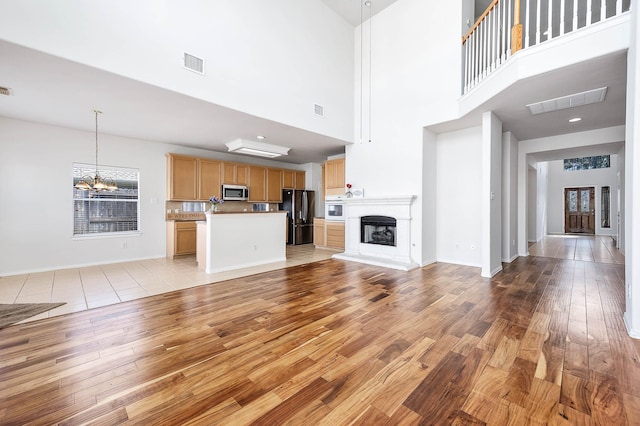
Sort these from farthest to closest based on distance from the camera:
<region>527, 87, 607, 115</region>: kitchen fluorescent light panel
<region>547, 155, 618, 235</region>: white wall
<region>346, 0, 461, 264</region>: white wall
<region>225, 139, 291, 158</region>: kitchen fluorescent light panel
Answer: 1. <region>547, 155, 618, 235</region>: white wall
2. <region>225, 139, 291, 158</region>: kitchen fluorescent light panel
3. <region>346, 0, 461, 264</region>: white wall
4. <region>527, 87, 607, 115</region>: kitchen fluorescent light panel

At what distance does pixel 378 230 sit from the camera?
5914 millimetres

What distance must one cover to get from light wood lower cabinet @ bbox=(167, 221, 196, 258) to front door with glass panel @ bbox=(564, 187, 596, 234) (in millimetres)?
14817

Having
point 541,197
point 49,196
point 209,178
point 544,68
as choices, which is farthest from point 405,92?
point 541,197

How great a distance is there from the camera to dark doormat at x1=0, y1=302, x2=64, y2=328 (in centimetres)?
277

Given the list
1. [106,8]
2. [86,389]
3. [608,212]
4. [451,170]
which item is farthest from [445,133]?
[608,212]

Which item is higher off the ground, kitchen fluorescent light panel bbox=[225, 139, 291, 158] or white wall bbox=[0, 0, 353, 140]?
white wall bbox=[0, 0, 353, 140]

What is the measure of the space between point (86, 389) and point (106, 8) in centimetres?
379

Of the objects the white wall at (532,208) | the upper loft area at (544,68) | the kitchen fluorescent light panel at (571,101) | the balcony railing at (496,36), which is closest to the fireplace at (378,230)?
the upper loft area at (544,68)

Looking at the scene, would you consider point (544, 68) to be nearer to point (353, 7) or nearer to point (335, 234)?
point (353, 7)

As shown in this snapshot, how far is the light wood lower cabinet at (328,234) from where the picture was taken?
7205 mm

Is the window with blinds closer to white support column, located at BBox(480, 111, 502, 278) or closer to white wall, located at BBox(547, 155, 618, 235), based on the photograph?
white support column, located at BBox(480, 111, 502, 278)

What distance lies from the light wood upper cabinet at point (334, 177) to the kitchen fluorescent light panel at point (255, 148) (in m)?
1.32

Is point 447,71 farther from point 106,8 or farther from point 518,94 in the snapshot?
point 106,8

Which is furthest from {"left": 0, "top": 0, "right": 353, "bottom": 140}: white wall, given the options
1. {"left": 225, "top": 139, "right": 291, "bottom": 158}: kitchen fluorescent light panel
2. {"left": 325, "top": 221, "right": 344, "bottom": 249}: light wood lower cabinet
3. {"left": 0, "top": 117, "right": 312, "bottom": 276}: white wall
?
{"left": 0, "top": 117, "right": 312, "bottom": 276}: white wall
